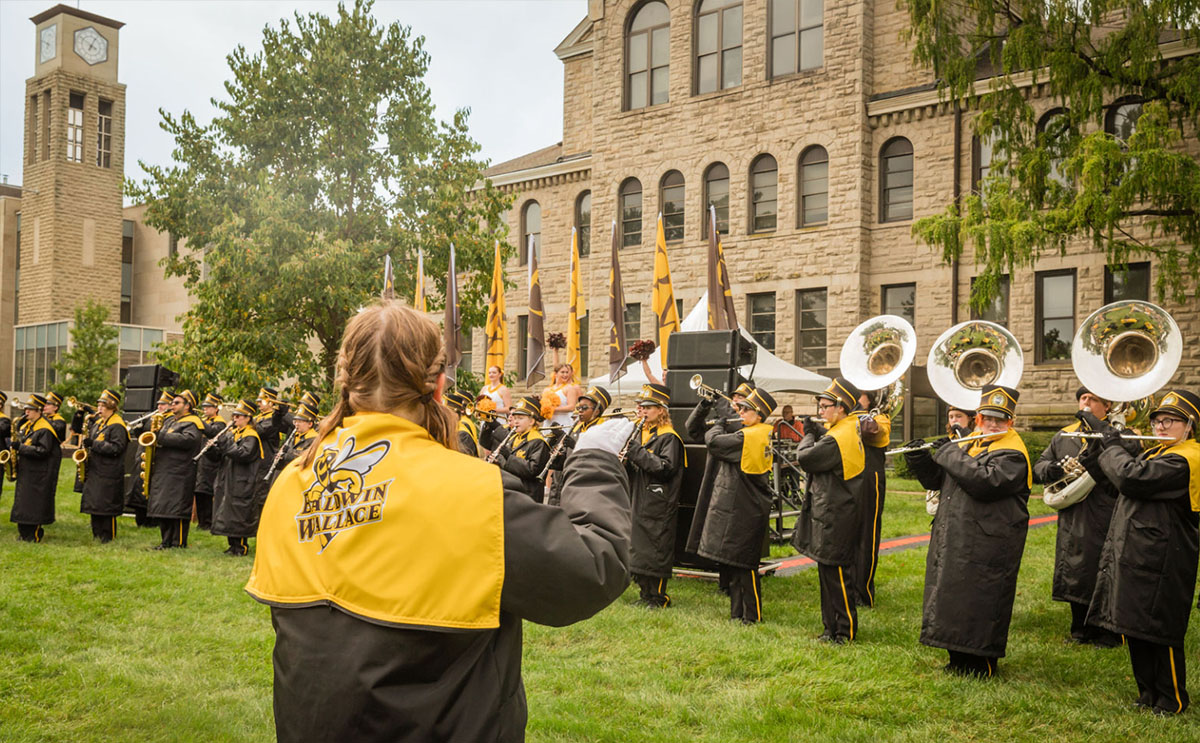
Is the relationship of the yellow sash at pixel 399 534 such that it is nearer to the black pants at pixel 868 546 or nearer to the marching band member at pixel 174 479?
the black pants at pixel 868 546

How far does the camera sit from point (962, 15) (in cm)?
1631

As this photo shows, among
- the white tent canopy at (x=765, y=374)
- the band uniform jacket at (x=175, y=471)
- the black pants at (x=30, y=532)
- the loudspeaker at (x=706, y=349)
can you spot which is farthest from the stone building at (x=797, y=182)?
the black pants at (x=30, y=532)

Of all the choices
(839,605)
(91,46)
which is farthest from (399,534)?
(91,46)

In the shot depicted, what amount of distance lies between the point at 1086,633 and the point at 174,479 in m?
10.7

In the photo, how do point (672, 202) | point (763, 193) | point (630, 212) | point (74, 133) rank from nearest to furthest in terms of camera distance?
point (763, 193), point (672, 202), point (630, 212), point (74, 133)

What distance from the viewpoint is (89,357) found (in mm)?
34281

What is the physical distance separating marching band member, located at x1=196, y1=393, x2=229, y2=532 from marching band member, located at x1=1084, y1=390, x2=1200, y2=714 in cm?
1133

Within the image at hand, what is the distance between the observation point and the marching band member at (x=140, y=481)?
45.8 ft

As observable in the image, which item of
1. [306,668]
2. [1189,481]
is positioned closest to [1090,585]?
[1189,481]

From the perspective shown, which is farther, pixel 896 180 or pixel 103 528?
pixel 896 180

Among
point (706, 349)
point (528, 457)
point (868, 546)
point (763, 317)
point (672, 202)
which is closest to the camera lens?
point (868, 546)

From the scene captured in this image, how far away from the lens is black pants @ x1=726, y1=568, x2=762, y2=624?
28.1 feet

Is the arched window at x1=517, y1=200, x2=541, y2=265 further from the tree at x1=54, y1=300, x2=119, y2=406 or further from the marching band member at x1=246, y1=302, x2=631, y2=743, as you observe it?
the marching band member at x1=246, y1=302, x2=631, y2=743

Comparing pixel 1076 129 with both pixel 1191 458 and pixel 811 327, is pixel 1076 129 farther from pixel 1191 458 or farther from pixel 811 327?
pixel 1191 458
